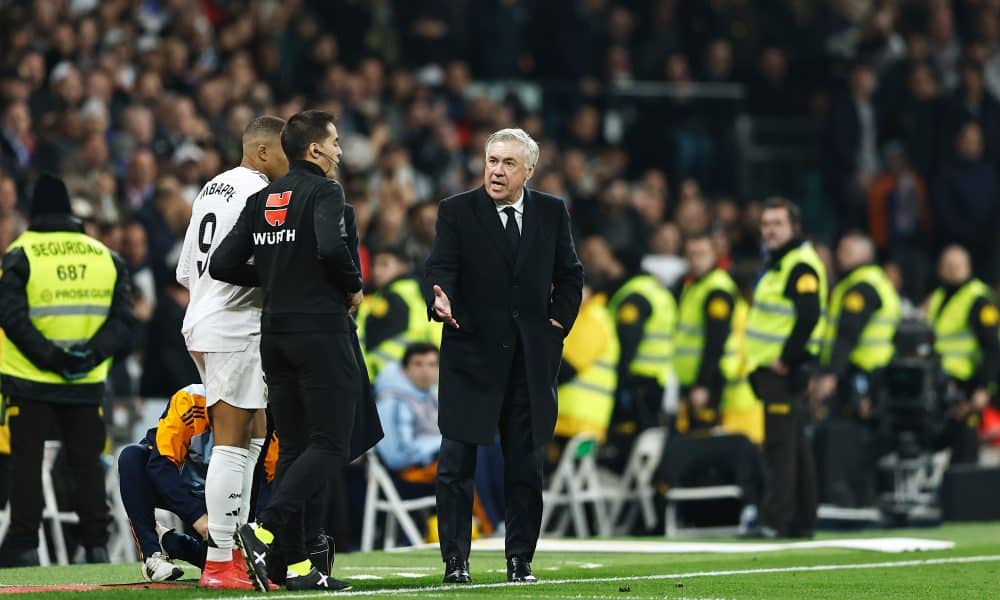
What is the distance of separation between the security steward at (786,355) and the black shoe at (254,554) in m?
6.34

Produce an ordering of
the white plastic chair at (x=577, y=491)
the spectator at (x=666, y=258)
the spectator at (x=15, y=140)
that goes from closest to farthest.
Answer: the white plastic chair at (x=577, y=491) < the spectator at (x=15, y=140) < the spectator at (x=666, y=258)

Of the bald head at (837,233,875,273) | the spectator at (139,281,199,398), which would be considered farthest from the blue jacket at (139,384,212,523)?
the bald head at (837,233,875,273)

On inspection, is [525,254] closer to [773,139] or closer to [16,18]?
[16,18]

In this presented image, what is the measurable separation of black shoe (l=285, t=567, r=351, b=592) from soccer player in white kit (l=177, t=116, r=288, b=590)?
229mm

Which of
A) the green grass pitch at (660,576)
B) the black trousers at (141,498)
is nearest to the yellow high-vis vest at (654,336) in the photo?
the green grass pitch at (660,576)

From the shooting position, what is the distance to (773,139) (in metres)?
25.2

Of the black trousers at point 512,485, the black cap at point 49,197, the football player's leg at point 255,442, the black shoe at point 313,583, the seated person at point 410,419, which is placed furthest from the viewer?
the seated person at point 410,419

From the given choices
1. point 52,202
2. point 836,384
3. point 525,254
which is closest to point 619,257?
point 836,384

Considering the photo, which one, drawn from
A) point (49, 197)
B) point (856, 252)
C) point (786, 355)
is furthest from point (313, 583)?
point (856, 252)

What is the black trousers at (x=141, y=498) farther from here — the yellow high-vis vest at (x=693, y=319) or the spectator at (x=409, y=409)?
the yellow high-vis vest at (x=693, y=319)

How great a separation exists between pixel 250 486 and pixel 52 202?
11.0 ft

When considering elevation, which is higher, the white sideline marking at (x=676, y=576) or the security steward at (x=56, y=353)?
the security steward at (x=56, y=353)

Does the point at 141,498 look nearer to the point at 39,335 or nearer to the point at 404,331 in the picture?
the point at 39,335

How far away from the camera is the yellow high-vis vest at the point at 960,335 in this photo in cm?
1847
